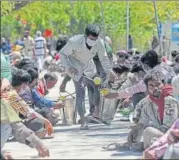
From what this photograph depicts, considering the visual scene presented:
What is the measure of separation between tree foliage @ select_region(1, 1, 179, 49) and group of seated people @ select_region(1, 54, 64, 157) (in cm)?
666

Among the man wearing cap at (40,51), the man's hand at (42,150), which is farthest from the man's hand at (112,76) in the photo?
the man wearing cap at (40,51)

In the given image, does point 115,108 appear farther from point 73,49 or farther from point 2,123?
point 2,123

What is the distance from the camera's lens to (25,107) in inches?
336

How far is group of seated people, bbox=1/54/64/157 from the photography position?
25.1ft

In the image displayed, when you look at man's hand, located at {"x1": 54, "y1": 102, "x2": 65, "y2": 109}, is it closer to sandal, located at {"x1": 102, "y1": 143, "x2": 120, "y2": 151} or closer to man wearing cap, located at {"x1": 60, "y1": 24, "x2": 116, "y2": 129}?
man wearing cap, located at {"x1": 60, "y1": 24, "x2": 116, "y2": 129}

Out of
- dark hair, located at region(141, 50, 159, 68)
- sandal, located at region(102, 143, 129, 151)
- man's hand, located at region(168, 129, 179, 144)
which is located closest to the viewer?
man's hand, located at region(168, 129, 179, 144)

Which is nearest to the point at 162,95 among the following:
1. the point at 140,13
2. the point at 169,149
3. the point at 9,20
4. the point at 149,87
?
the point at 149,87

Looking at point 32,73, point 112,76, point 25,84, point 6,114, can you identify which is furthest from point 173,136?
point 112,76

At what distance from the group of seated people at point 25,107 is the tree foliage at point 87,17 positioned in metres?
6.66

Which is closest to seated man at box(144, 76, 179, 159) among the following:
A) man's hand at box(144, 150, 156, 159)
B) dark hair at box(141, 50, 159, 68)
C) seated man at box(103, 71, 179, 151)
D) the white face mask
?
man's hand at box(144, 150, 156, 159)

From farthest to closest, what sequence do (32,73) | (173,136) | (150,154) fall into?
(32,73), (173,136), (150,154)

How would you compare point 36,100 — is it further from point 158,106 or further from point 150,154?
point 150,154

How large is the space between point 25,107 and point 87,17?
35039 mm

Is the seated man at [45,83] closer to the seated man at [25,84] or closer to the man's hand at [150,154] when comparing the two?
the seated man at [25,84]
